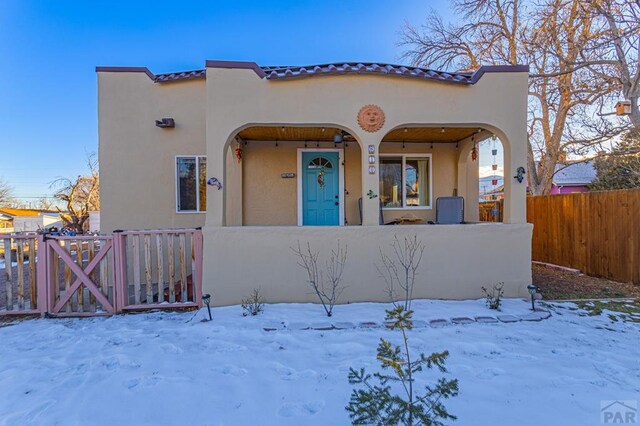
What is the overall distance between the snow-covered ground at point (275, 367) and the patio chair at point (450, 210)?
2.85m

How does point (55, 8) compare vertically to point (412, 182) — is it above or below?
above

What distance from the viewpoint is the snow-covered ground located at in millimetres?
2430

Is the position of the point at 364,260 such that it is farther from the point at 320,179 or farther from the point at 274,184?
the point at 274,184

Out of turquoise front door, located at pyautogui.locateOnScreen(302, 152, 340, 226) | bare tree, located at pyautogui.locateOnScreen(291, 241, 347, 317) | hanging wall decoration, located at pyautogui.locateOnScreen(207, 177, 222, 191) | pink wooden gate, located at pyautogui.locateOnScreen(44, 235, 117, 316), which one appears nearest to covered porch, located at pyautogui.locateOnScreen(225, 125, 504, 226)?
turquoise front door, located at pyautogui.locateOnScreen(302, 152, 340, 226)

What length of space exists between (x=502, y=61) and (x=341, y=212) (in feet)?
37.5

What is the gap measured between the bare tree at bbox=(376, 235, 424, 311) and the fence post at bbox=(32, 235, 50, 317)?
5.23 meters

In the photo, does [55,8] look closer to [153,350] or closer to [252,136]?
[252,136]

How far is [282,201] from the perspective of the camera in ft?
24.5

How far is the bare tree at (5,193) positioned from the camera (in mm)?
29892

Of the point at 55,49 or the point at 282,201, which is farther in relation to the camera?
the point at 55,49

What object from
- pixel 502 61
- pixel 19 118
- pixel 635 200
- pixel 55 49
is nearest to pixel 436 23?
pixel 502 61

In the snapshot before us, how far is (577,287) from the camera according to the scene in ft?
19.7

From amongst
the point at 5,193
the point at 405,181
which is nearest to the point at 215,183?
the point at 405,181

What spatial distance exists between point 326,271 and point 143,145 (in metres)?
5.23
